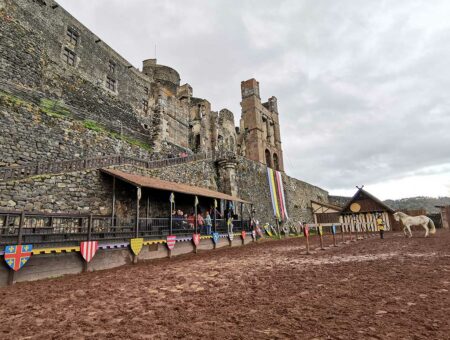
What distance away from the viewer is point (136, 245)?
10.1m

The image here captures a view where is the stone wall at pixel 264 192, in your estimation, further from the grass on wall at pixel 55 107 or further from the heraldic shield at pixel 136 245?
the heraldic shield at pixel 136 245

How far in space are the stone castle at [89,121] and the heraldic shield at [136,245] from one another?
3597mm

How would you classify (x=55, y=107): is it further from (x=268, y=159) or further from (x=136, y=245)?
(x=268, y=159)

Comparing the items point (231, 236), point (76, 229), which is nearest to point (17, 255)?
point (76, 229)

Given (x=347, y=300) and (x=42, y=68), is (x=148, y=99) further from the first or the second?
(x=347, y=300)

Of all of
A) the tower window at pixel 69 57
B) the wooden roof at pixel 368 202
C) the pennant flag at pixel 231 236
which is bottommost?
the pennant flag at pixel 231 236

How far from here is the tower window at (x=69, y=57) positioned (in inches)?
787

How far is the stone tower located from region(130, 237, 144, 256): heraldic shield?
24.8 m

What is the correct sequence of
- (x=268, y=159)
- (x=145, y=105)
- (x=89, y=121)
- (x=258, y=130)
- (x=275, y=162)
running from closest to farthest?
(x=89, y=121) → (x=145, y=105) → (x=258, y=130) → (x=268, y=159) → (x=275, y=162)

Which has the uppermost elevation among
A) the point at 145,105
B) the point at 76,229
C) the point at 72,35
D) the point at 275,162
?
the point at 72,35

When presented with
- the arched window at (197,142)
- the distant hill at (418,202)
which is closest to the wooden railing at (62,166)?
the arched window at (197,142)

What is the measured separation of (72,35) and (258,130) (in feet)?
74.2

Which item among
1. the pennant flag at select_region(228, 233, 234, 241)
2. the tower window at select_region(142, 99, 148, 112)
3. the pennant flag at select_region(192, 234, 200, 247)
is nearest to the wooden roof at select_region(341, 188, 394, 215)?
the pennant flag at select_region(228, 233, 234, 241)

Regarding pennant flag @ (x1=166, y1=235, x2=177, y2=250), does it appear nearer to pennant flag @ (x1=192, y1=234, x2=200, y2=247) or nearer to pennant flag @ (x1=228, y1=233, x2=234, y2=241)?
pennant flag @ (x1=192, y1=234, x2=200, y2=247)
